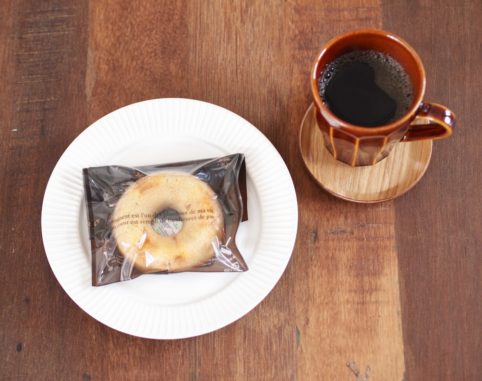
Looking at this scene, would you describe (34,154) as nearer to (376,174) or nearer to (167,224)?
(167,224)

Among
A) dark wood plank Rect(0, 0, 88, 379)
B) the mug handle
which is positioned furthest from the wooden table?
the mug handle

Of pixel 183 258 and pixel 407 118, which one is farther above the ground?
pixel 407 118

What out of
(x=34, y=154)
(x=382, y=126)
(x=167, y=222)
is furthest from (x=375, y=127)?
(x=34, y=154)

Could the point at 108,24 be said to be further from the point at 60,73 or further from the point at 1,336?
the point at 1,336

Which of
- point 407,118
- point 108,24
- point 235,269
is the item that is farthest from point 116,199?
point 407,118

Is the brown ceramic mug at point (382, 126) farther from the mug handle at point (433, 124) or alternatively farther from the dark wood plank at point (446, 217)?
the dark wood plank at point (446, 217)

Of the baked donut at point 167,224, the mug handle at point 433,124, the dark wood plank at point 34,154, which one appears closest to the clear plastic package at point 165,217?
the baked donut at point 167,224

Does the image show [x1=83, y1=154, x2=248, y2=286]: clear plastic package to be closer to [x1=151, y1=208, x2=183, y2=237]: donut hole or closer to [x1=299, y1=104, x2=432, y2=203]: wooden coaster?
[x1=151, y1=208, x2=183, y2=237]: donut hole
